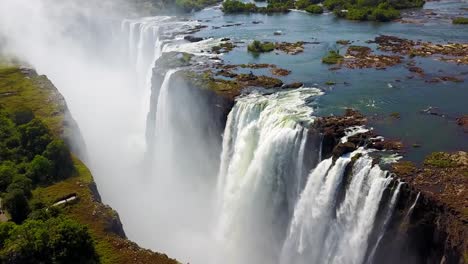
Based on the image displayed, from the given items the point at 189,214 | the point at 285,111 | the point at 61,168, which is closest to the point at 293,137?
the point at 285,111

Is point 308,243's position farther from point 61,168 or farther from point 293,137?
point 61,168

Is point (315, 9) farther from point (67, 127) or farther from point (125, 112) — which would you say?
point (67, 127)

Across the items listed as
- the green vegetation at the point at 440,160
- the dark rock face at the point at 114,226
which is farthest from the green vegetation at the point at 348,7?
the dark rock face at the point at 114,226

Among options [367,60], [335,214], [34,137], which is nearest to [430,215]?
[335,214]

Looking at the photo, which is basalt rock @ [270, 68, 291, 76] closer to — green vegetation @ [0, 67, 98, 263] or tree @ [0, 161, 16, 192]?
green vegetation @ [0, 67, 98, 263]

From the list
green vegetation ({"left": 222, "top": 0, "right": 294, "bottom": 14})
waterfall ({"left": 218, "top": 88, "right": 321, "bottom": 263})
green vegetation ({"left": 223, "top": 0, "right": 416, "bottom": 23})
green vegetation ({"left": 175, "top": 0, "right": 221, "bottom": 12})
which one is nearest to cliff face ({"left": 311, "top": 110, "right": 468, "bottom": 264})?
waterfall ({"left": 218, "top": 88, "right": 321, "bottom": 263})

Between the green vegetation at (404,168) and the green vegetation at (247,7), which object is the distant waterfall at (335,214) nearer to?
the green vegetation at (404,168)
